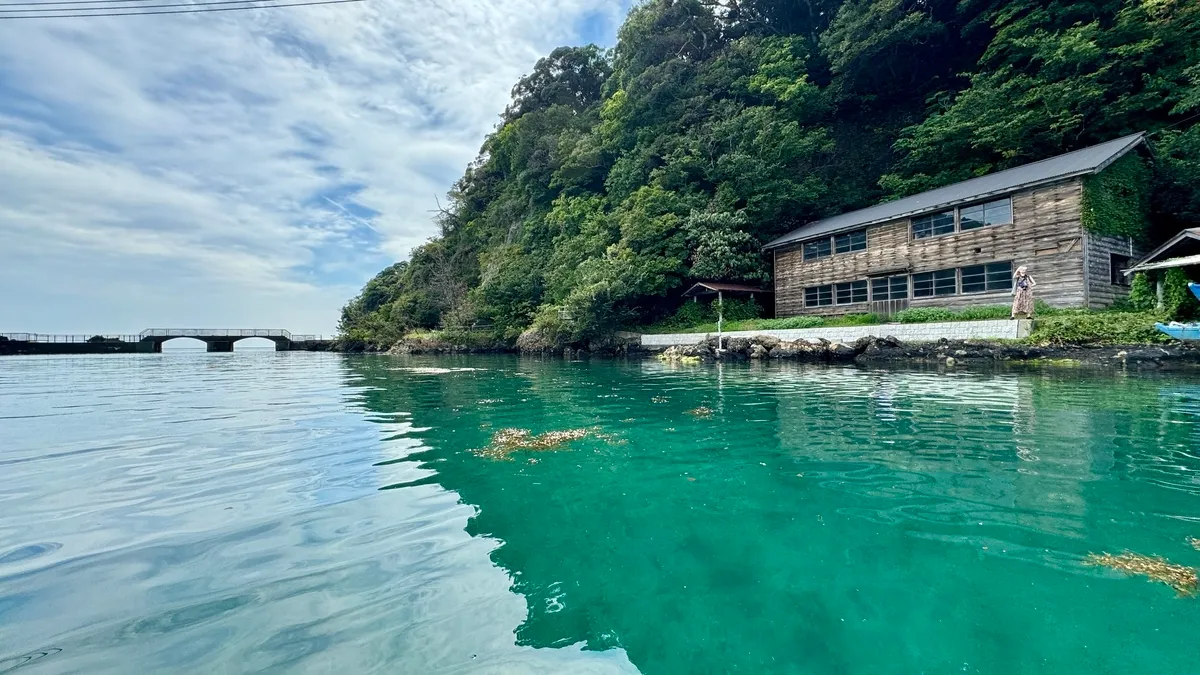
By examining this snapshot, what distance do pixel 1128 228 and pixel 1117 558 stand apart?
28.7 metres

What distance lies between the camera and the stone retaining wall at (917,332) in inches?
771

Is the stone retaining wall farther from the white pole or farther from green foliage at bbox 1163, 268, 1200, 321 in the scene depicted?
green foliage at bbox 1163, 268, 1200, 321

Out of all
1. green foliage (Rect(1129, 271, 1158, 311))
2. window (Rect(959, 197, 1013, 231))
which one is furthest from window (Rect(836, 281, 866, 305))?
green foliage (Rect(1129, 271, 1158, 311))

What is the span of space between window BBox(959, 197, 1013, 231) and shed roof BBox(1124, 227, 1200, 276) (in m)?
5.51

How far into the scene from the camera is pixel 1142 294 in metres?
19.8

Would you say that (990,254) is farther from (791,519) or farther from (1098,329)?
(791,519)

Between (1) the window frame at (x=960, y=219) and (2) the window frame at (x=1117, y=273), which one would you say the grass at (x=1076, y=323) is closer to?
(2) the window frame at (x=1117, y=273)

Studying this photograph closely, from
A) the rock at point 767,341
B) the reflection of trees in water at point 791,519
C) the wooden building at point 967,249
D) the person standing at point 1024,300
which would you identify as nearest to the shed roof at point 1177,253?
the wooden building at point 967,249

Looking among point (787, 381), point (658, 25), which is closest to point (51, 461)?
point (787, 381)

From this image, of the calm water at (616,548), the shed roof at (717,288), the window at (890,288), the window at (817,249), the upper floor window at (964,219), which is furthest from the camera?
the shed roof at (717,288)

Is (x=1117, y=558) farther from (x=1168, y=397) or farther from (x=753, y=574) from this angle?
(x=1168, y=397)

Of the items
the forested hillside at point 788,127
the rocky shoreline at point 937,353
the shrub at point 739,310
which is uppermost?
the forested hillside at point 788,127

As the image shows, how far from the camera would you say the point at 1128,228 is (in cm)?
2300

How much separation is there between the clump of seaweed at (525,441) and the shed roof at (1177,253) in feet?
72.4
